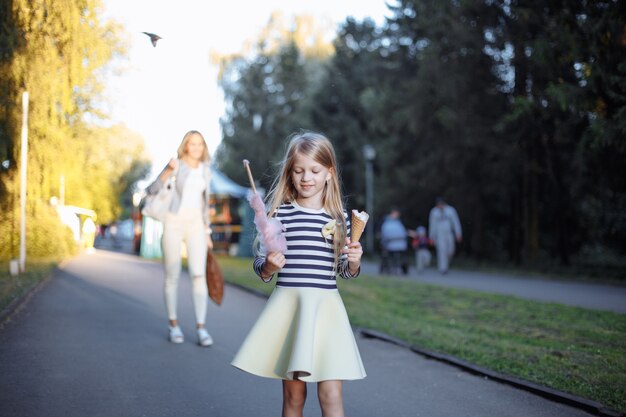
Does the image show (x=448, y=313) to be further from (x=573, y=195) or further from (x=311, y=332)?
(x=573, y=195)

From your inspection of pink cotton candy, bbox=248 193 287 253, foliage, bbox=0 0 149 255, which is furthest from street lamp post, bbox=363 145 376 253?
pink cotton candy, bbox=248 193 287 253

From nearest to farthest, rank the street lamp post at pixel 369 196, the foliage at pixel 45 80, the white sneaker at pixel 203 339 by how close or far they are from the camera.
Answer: the foliage at pixel 45 80 → the white sneaker at pixel 203 339 → the street lamp post at pixel 369 196

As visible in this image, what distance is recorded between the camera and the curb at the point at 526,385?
15.8 feet

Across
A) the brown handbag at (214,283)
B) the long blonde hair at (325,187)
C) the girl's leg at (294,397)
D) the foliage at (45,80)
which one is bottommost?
the girl's leg at (294,397)

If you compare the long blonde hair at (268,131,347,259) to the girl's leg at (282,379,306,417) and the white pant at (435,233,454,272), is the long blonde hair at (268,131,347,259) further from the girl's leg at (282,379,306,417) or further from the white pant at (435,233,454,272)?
the white pant at (435,233,454,272)

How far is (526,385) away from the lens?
217 inches

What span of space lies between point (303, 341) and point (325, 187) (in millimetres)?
851

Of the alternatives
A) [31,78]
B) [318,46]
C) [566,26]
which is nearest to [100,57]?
[31,78]

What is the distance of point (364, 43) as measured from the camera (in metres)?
41.1

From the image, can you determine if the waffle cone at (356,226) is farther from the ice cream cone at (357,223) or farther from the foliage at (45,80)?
the foliage at (45,80)

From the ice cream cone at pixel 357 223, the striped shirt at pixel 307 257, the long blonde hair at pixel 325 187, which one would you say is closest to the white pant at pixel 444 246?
the long blonde hair at pixel 325 187

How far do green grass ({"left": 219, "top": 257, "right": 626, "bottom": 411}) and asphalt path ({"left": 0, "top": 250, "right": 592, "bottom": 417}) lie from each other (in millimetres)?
407

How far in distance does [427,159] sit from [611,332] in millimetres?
19035

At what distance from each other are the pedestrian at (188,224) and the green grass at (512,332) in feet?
7.55
